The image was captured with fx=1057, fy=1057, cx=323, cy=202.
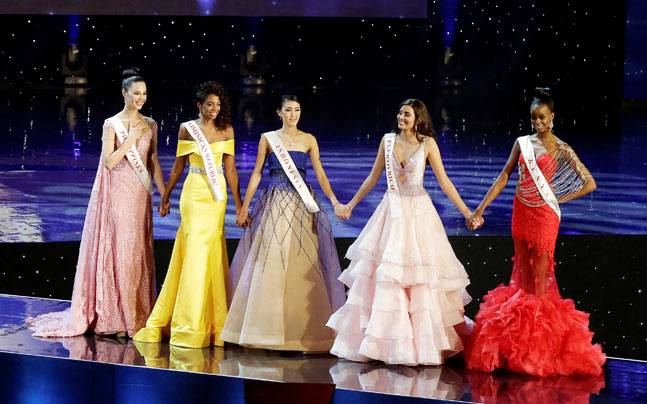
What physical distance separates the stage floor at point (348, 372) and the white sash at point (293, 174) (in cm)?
70

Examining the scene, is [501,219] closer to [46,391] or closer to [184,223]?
[184,223]

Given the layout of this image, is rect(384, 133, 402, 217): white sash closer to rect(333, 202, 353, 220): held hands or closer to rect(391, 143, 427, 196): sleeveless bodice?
rect(391, 143, 427, 196): sleeveless bodice

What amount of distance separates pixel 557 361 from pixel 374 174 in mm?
1156

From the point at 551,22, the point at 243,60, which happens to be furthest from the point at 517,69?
the point at 243,60

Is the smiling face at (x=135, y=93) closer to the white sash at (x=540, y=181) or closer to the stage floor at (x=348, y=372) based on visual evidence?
the stage floor at (x=348, y=372)

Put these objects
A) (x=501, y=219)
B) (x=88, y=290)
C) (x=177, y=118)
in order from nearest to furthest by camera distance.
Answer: (x=88, y=290), (x=501, y=219), (x=177, y=118)

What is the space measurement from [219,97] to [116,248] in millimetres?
899

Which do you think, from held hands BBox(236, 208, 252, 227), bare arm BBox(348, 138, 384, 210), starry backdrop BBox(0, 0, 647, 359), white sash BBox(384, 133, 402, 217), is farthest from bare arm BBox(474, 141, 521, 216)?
starry backdrop BBox(0, 0, 647, 359)

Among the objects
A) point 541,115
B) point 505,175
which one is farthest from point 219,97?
point 541,115

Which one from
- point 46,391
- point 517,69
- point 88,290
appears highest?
point 517,69

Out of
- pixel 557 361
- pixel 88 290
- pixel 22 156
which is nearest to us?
pixel 557 361

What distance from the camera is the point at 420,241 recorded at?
459 cm

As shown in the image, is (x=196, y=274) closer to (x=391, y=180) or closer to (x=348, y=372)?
(x=348, y=372)

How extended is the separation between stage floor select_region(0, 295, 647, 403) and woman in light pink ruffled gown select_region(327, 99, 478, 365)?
0.34 ft
